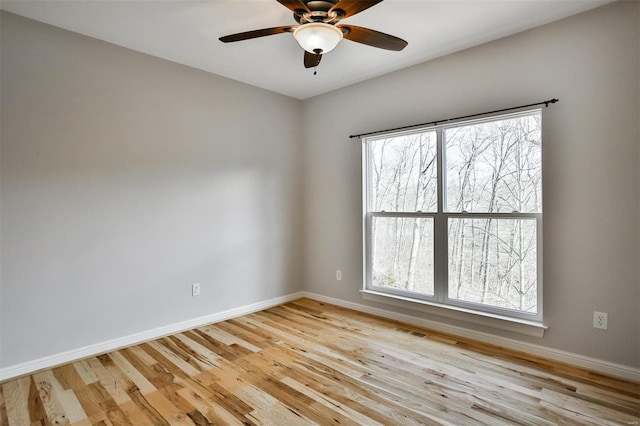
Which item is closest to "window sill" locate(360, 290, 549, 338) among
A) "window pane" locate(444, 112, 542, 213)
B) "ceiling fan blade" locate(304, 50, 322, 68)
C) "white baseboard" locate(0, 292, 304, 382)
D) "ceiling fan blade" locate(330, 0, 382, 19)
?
"window pane" locate(444, 112, 542, 213)

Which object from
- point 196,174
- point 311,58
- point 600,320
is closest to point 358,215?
point 196,174

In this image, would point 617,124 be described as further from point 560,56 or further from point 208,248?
point 208,248

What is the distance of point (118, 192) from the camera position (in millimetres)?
2928

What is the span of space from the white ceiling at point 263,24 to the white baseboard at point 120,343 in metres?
2.55

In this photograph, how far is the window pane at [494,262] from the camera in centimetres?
277

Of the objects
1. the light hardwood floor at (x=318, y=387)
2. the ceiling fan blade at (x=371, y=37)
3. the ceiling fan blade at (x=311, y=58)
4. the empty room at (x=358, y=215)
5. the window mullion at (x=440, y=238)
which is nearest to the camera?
the light hardwood floor at (x=318, y=387)

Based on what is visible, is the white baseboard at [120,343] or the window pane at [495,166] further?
the window pane at [495,166]

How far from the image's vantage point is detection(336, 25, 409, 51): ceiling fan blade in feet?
6.86

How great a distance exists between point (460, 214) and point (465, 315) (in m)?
0.91

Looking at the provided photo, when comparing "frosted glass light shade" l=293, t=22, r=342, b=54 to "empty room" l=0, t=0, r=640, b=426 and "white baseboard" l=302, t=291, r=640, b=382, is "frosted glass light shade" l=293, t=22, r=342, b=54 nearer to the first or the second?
"empty room" l=0, t=0, r=640, b=426

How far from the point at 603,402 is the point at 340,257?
2.58 meters

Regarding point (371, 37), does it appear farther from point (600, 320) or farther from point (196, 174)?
point (600, 320)

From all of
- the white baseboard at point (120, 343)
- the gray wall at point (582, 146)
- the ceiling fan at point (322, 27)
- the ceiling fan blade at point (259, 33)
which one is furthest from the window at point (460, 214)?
the ceiling fan blade at point (259, 33)

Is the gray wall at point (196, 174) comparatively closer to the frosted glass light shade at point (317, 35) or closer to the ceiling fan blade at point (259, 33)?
the ceiling fan blade at point (259, 33)
